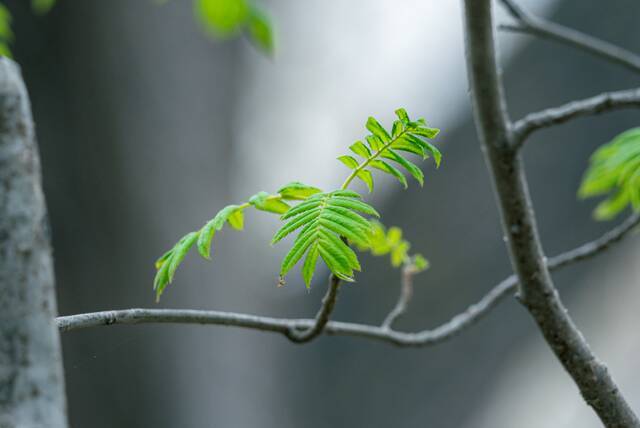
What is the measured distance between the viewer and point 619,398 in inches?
19.2

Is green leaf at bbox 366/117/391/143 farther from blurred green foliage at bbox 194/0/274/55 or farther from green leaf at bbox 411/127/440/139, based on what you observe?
blurred green foliage at bbox 194/0/274/55

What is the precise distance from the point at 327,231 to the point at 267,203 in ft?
0.26

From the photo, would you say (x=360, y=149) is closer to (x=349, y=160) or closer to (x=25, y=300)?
(x=349, y=160)

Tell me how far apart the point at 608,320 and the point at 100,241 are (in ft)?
4.63

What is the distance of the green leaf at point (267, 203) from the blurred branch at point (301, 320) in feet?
0.24

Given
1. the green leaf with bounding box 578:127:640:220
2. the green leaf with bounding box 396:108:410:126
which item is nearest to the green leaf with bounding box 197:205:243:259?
the green leaf with bounding box 396:108:410:126

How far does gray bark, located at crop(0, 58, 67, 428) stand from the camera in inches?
9.0

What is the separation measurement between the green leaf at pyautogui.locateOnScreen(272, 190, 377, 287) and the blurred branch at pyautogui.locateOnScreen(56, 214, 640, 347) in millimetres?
73

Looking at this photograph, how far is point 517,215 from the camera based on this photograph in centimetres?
50

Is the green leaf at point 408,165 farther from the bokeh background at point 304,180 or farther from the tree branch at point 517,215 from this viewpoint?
the bokeh background at point 304,180

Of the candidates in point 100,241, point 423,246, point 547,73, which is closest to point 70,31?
point 100,241

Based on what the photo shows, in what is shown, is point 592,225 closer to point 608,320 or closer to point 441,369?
point 608,320

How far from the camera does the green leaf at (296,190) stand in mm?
458

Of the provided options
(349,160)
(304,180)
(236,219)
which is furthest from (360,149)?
(304,180)
